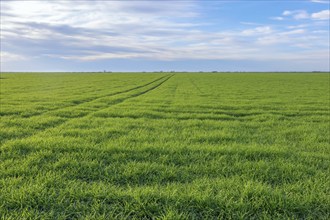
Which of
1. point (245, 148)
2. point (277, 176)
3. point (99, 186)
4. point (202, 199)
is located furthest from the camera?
point (245, 148)

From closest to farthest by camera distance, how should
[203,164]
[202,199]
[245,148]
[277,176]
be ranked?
[202,199] → [277,176] → [203,164] → [245,148]

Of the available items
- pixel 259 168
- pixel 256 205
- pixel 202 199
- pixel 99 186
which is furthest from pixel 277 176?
pixel 99 186

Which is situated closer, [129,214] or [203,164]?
[129,214]

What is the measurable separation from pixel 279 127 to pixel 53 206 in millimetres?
8426

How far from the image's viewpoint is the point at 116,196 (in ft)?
12.8

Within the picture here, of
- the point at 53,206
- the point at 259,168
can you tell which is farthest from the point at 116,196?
the point at 259,168

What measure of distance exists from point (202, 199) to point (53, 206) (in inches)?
86.3

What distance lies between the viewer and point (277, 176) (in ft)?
15.9

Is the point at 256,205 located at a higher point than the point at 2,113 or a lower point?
lower

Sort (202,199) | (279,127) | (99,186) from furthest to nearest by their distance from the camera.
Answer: (279,127)
(99,186)
(202,199)

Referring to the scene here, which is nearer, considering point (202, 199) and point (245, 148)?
point (202, 199)

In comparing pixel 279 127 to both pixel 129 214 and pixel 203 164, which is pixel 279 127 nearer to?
pixel 203 164

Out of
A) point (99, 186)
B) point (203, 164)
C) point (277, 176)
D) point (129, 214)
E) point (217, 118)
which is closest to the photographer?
point (129, 214)

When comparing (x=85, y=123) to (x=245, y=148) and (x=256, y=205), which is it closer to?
(x=245, y=148)
